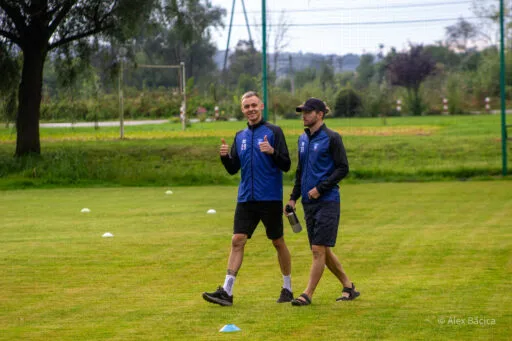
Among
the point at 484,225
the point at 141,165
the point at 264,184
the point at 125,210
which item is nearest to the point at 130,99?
the point at 141,165

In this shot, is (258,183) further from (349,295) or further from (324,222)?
(349,295)

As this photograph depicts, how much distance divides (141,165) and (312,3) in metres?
6.38

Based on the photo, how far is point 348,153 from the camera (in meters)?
26.2

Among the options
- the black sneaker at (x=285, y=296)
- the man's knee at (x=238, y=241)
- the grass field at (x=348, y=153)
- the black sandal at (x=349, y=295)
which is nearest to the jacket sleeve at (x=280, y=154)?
the man's knee at (x=238, y=241)

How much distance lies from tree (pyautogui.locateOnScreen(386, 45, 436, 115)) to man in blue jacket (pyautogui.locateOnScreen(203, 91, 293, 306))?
18357mm

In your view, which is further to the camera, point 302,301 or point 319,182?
point 319,182

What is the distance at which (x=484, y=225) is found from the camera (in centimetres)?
1463

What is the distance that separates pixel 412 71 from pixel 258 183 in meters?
20.2

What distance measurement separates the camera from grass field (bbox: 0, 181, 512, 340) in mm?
7512

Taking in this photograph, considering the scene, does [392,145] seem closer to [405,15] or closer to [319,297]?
[405,15]

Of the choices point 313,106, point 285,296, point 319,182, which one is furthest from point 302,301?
point 313,106

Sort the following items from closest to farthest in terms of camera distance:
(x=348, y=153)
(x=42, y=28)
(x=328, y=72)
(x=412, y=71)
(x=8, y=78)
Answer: (x=42, y=28) → (x=348, y=153) → (x=328, y=72) → (x=8, y=78) → (x=412, y=71)

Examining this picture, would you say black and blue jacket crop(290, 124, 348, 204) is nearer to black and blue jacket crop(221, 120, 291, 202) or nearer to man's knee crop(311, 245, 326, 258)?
black and blue jacket crop(221, 120, 291, 202)

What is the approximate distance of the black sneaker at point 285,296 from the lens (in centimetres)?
866
